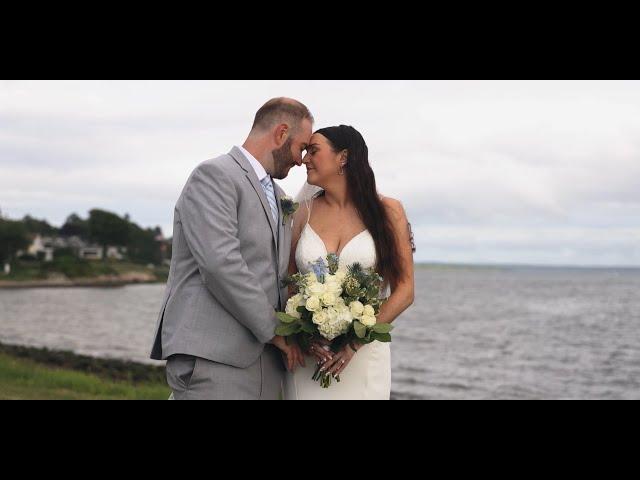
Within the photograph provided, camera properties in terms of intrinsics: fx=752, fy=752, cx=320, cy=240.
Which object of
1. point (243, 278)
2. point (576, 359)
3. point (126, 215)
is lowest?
point (576, 359)

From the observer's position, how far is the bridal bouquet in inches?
169

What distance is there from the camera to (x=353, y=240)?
5.03 meters

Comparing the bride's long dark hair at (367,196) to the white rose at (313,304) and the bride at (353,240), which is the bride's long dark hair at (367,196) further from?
the white rose at (313,304)

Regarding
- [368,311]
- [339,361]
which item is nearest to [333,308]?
[368,311]

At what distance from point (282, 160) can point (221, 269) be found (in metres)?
0.83

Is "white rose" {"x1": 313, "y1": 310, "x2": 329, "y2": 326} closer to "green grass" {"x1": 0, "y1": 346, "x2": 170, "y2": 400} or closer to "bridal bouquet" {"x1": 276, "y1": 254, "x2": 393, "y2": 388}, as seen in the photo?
"bridal bouquet" {"x1": 276, "y1": 254, "x2": 393, "y2": 388}

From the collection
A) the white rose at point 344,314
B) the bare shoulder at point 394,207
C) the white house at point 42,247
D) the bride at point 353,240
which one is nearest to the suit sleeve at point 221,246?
the white rose at point 344,314

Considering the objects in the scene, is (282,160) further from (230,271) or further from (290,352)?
(290,352)

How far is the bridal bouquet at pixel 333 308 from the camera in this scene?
4301 millimetres

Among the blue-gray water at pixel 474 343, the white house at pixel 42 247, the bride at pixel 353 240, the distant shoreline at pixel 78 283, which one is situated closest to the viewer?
the bride at pixel 353 240
